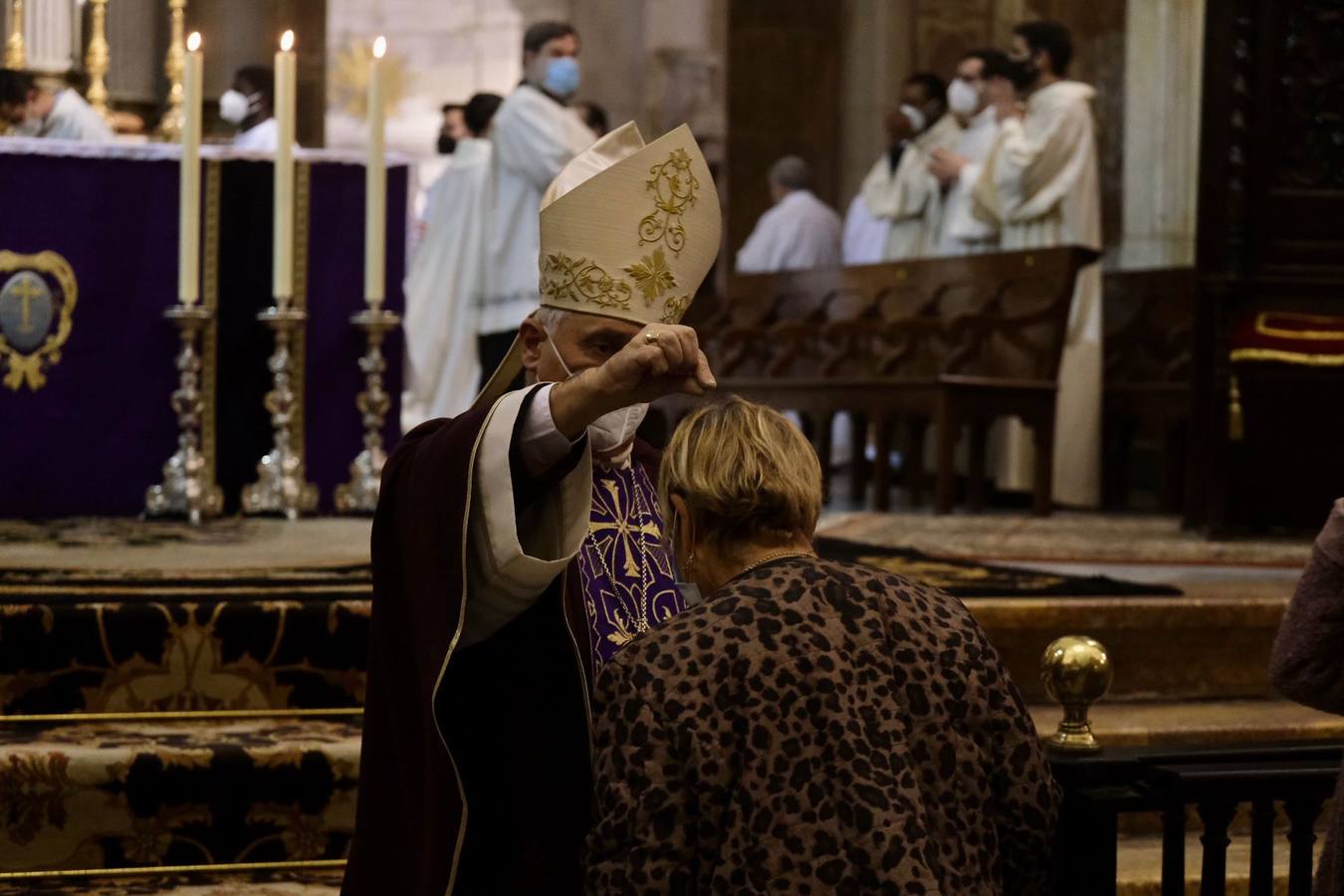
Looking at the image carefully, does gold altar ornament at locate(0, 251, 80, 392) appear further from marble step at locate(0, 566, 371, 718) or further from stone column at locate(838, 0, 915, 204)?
stone column at locate(838, 0, 915, 204)

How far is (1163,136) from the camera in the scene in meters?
11.8

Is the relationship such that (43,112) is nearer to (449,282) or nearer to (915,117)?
(449,282)

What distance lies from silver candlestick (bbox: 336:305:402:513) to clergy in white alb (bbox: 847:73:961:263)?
5003 mm

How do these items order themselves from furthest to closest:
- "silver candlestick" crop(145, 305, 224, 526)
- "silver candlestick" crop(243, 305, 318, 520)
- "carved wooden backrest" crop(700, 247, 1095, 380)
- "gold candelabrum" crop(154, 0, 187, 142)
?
"carved wooden backrest" crop(700, 247, 1095, 380), "gold candelabrum" crop(154, 0, 187, 142), "silver candlestick" crop(243, 305, 318, 520), "silver candlestick" crop(145, 305, 224, 526)

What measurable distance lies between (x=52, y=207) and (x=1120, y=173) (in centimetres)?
828

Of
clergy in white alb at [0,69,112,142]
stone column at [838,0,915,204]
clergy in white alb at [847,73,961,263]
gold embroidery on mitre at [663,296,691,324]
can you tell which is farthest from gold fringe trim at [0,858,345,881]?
stone column at [838,0,915,204]

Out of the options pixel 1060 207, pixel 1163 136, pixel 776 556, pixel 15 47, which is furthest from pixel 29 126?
pixel 1163 136

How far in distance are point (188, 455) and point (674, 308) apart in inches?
124

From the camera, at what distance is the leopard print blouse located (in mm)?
1879

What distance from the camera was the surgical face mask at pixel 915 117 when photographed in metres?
10.7

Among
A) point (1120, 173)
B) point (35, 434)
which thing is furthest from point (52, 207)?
point (1120, 173)

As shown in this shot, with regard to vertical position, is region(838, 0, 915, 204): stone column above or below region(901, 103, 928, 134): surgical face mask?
above

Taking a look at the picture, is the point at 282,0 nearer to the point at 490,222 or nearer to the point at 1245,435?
the point at 490,222

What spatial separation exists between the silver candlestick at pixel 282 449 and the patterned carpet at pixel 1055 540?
178 cm
